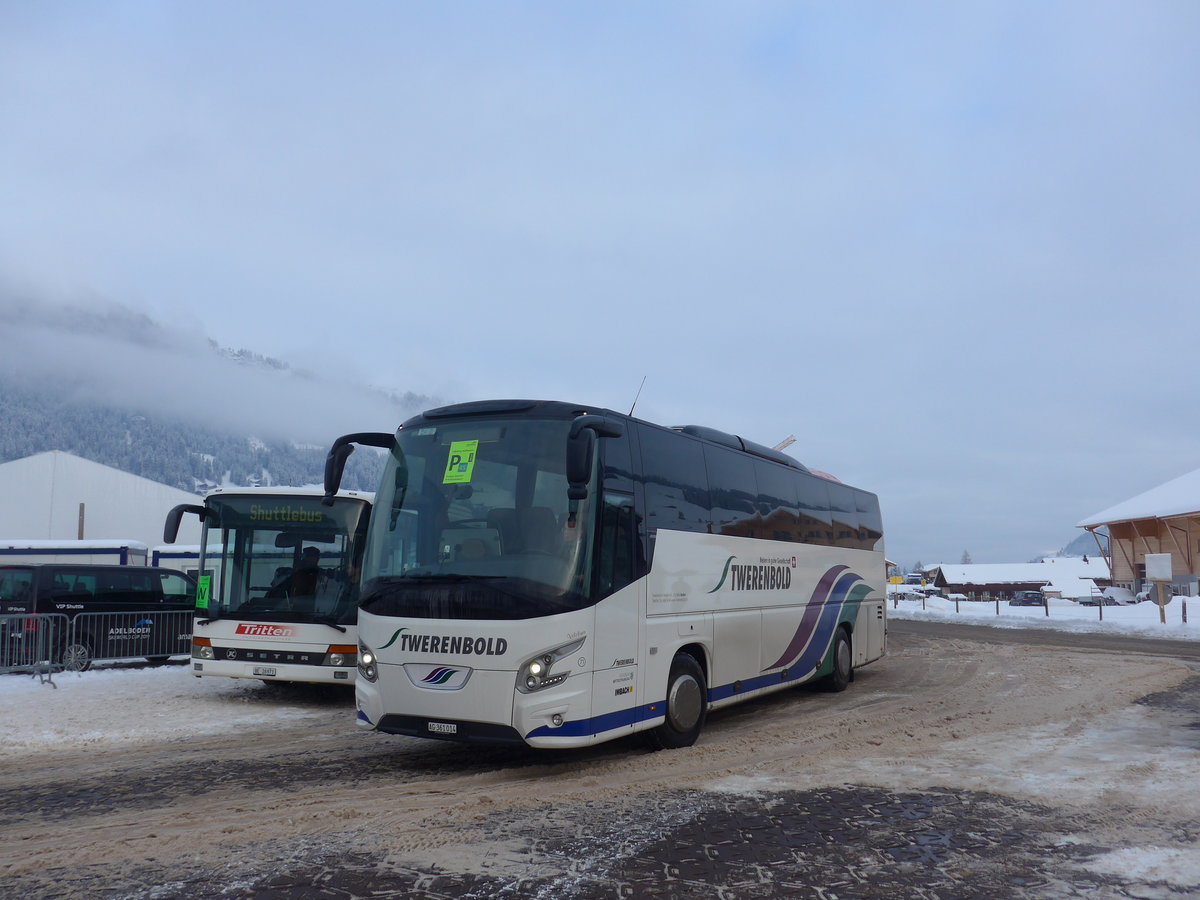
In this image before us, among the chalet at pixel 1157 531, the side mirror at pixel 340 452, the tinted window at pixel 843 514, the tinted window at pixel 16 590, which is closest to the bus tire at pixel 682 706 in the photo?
the side mirror at pixel 340 452

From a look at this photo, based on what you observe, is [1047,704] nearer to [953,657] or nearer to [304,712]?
[953,657]

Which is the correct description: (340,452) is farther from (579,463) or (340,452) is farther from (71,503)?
(71,503)

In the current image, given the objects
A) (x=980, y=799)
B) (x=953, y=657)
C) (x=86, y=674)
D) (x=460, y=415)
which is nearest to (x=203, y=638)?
(x=86, y=674)

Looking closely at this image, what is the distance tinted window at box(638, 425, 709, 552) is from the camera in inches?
364

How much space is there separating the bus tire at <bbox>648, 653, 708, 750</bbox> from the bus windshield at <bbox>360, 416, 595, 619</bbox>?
6.21 ft

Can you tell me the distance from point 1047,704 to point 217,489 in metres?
11.7

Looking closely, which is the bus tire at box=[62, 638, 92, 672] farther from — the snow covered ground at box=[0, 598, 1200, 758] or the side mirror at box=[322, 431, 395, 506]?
the side mirror at box=[322, 431, 395, 506]

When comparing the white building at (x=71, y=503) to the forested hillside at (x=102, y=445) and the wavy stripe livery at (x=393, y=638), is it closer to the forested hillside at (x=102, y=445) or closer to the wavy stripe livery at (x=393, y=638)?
the wavy stripe livery at (x=393, y=638)

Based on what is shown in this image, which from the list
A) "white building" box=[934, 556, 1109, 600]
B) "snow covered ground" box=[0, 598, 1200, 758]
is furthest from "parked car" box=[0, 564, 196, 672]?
"white building" box=[934, 556, 1109, 600]

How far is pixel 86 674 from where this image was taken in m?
15.8

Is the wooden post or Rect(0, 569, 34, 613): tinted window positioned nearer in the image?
Rect(0, 569, 34, 613): tinted window

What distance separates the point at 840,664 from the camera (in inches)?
571

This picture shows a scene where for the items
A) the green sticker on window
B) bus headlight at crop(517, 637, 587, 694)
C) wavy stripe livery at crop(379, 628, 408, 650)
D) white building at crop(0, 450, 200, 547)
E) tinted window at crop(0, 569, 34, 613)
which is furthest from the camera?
white building at crop(0, 450, 200, 547)

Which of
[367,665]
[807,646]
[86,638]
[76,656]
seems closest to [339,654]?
[367,665]
